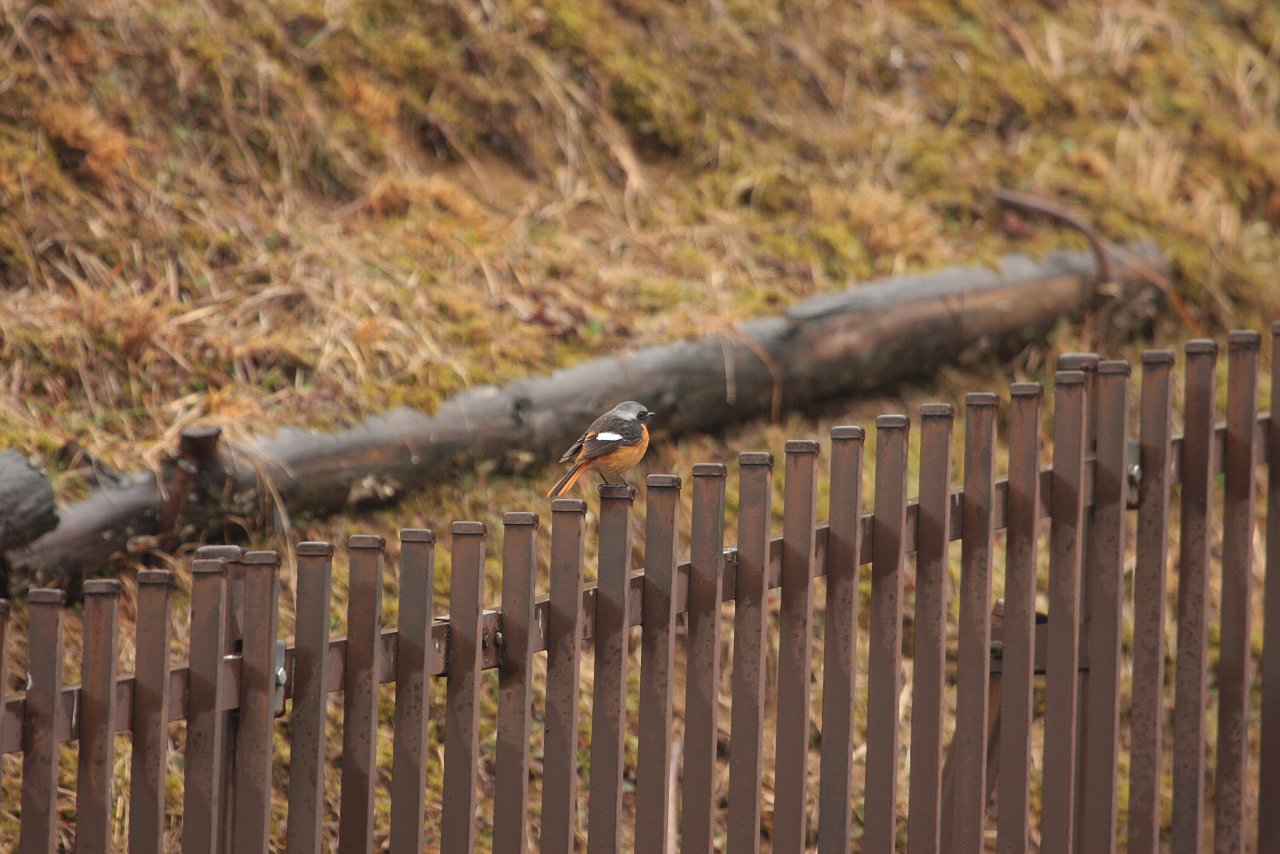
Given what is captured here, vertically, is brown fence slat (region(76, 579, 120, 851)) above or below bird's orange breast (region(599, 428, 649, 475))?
below

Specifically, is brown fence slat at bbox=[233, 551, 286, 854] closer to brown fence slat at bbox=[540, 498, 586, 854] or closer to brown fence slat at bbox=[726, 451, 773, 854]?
brown fence slat at bbox=[540, 498, 586, 854]

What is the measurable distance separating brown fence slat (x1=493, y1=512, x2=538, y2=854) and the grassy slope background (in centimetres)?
147

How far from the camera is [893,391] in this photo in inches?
224

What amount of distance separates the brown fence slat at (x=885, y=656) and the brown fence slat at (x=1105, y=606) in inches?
28.0

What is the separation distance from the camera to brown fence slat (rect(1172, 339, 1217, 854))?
351 cm

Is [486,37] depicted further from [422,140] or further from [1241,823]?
[1241,823]

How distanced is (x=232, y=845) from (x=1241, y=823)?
106 inches

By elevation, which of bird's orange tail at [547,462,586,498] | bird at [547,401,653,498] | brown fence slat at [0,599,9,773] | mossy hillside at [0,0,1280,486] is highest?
mossy hillside at [0,0,1280,486]

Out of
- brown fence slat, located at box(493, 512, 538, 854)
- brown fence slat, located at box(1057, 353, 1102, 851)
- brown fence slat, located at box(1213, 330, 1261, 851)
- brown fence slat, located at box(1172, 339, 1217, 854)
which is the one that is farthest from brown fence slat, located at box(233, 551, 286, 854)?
brown fence slat, located at box(1213, 330, 1261, 851)

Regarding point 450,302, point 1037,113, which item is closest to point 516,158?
point 450,302

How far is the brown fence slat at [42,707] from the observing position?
220 centimetres

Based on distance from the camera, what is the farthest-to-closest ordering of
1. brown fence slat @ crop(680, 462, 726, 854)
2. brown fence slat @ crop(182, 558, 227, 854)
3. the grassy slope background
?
the grassy slope background
brown fence slat @ crop(680, 462, 726, 854)
brown fence slat @ crop(182, 558, 227, 854)

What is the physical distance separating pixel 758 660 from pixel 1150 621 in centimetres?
128

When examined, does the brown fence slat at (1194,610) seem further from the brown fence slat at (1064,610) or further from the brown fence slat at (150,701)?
the brown fence slat at (150,701)
